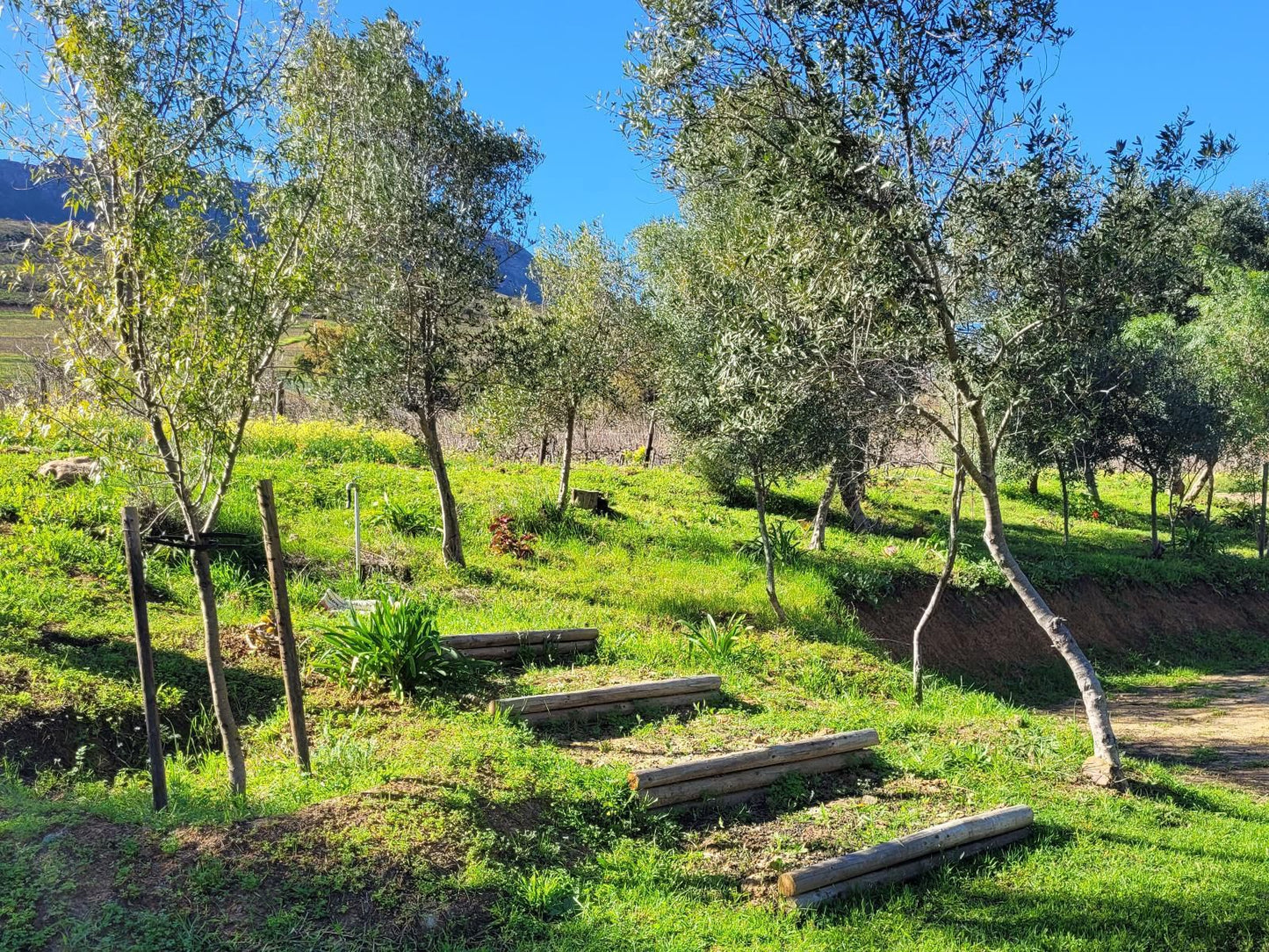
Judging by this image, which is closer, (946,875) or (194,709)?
(946,875)

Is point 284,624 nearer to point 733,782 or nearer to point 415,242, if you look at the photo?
point 733,782

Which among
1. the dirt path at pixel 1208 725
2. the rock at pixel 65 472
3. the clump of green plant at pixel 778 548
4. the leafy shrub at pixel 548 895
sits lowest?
the dirt path at pixel 1208 725

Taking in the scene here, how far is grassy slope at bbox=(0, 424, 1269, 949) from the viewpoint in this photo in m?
4.98

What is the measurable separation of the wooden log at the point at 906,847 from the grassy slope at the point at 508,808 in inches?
7.8

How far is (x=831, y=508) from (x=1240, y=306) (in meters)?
14.2

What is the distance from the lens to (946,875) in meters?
6.18

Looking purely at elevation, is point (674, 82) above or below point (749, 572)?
above

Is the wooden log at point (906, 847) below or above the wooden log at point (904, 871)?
above

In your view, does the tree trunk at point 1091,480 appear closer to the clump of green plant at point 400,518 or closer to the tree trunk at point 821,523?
the tree trunk at point 821,523

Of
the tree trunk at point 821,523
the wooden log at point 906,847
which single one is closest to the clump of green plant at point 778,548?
the tree trunk at point 821,523

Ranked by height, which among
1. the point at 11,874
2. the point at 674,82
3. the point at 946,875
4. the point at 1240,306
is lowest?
the point at 946,875

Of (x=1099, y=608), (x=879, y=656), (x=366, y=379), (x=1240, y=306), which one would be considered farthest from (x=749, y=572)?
(x=1240, y=306)

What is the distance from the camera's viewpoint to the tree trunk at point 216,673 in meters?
6.01

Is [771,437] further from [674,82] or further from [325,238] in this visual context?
[325,238]
